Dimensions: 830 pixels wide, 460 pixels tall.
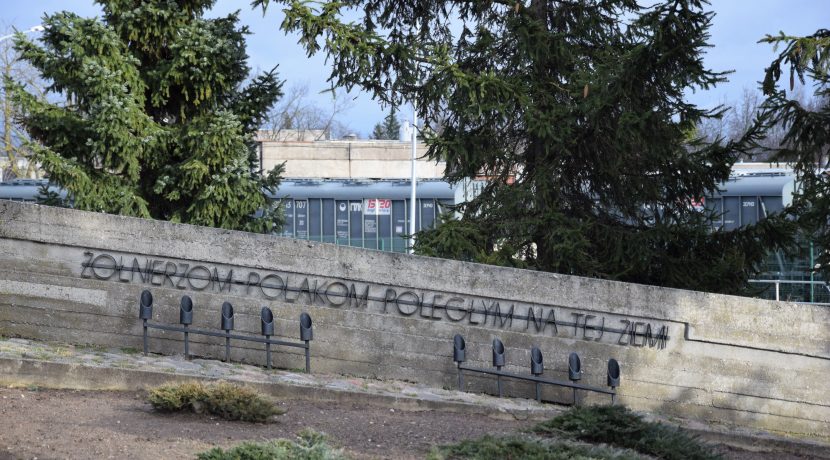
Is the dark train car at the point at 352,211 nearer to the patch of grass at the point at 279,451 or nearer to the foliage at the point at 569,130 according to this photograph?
the foliage at the point at 569,130

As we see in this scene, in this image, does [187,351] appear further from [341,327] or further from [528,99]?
[528,99]

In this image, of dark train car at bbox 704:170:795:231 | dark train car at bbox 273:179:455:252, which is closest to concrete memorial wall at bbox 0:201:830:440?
dark train car at bbox 704:170:795:231

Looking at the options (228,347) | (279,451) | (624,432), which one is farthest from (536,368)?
(279,451)

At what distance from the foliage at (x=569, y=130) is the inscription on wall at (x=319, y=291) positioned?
217 centimetres

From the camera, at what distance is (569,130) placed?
15117mm

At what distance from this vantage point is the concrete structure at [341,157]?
53438 mm

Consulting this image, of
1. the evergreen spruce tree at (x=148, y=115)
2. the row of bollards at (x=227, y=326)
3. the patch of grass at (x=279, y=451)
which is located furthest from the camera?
the evergreen spruce tree at (x=148, y=115)

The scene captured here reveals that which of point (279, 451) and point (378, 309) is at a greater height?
point (378, 309)

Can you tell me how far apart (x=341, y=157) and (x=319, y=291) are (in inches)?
1684

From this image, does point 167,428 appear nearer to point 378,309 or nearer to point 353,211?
point 378,309

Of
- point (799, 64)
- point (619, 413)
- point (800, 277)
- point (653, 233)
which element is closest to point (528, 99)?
point (653, 233)

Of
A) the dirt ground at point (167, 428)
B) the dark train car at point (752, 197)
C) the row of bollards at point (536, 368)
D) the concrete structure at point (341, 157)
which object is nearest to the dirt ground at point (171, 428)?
the dirt ground at point (167, 428)

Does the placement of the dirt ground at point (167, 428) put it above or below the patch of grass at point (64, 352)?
below

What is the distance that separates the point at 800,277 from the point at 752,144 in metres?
10.7
